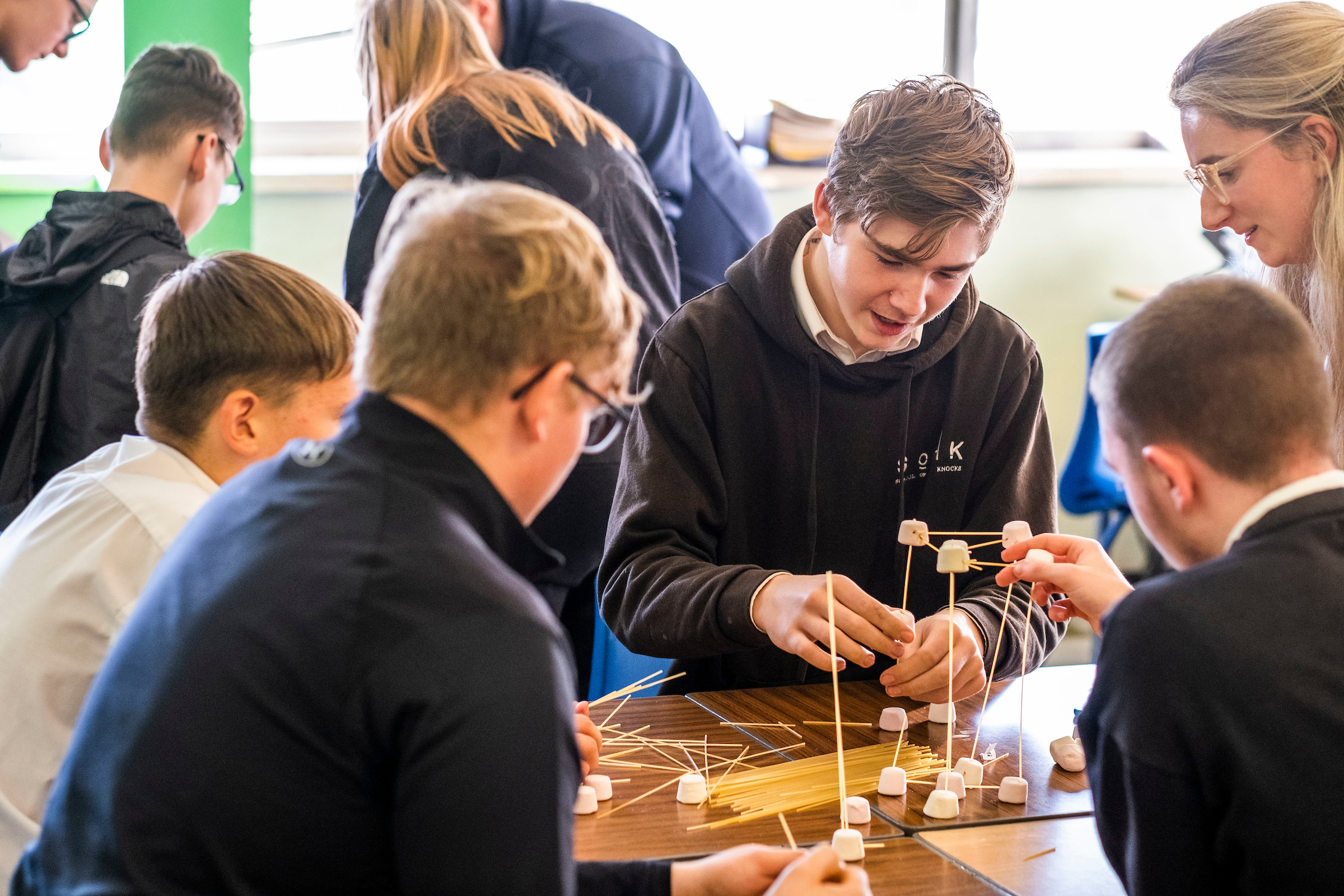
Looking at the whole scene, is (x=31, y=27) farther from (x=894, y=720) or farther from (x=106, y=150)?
(x=894, y=720)

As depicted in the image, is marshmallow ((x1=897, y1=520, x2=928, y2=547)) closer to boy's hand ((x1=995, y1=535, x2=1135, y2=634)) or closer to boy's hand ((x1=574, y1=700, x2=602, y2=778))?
Answer: boy's hand ((x1=995, y1=535, x2=1135, y2=634))

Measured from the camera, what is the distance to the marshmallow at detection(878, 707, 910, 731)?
1.60 meters

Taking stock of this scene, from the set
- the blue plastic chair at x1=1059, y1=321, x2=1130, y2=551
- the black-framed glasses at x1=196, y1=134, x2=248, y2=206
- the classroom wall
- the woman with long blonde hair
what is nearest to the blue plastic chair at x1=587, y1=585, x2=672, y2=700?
the woman with long blonde hair

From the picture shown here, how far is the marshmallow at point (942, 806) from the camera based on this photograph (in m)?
1.34

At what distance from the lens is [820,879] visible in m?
1.04

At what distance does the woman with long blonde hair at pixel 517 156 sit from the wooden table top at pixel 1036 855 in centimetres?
111

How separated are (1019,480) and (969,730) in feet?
1.57

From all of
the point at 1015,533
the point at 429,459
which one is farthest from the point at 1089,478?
the point at 429,459

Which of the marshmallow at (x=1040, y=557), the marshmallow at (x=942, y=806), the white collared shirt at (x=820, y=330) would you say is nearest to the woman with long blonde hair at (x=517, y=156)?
the white collared shirt at (x=820, y=330)

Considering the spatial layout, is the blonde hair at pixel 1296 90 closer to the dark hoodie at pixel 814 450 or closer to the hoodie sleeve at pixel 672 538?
the dark hoodie at pixel 814 450

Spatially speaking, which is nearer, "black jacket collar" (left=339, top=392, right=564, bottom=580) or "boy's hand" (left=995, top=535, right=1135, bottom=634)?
"black jacket collar" (left=339, top=392, right=564, bottom=580)

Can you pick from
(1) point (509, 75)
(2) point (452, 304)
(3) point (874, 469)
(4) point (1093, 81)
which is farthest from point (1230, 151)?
(4) point (1093, 81)

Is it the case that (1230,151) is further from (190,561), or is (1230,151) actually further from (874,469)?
(190,561)

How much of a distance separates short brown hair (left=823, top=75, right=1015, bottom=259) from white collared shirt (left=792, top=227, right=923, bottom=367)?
0.17 meters
